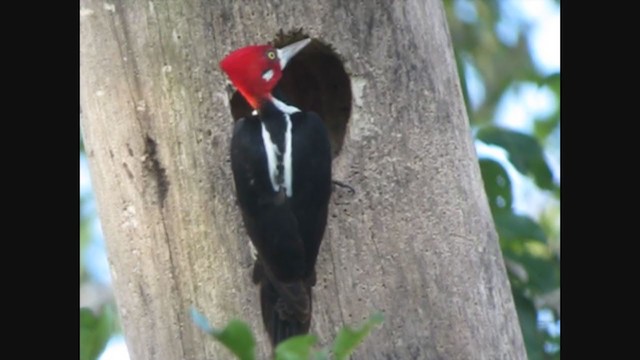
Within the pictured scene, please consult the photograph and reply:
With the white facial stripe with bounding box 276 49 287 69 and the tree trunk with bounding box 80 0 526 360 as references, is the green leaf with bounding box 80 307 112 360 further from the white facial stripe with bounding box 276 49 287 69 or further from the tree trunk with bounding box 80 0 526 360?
the white facial stripe with bounding box 276 49 287 69

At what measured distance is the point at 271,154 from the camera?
3.86 meters

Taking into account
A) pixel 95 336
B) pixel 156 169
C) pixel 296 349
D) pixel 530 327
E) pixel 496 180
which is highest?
pixel 296 349

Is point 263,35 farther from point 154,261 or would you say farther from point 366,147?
point 154,261

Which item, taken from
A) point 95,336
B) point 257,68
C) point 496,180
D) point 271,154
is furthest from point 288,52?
point 496,180

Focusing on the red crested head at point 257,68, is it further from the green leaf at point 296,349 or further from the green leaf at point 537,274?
the green leaf at point 296,349

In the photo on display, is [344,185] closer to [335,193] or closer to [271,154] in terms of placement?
[335,193]

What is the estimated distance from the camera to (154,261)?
402 centimetres

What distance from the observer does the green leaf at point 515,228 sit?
188 inches

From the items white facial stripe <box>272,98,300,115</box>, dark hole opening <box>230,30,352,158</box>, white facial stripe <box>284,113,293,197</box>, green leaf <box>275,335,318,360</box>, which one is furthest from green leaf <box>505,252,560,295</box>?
green leaf <box>275,335,318,360</box>

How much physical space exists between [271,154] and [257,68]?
0.80 ft

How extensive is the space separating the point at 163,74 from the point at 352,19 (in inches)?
22.0

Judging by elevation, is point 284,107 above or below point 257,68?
below

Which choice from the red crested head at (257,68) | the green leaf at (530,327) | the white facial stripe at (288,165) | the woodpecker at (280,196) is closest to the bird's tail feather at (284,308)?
the woodpecker at (280,196)
